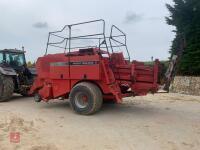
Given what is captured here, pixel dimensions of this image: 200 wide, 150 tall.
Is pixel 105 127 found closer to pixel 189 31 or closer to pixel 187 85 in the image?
pixel 187 85

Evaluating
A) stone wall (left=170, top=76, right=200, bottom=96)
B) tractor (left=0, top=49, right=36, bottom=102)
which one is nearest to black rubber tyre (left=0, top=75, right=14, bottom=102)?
tractor (left=0, top=49, right=36, bottom=102)

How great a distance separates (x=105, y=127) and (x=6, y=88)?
516cm

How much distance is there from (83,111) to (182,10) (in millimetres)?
11221

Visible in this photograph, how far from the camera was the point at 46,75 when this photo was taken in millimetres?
10680

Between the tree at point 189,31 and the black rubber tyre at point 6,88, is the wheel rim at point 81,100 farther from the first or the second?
the tree at point 189,31

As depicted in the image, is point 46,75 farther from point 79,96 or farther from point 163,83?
point 163,83

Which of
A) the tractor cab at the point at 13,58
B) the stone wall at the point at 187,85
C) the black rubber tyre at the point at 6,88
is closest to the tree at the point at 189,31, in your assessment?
the stone wall at the point at 187,85

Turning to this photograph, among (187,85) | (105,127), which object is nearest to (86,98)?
(105,127)

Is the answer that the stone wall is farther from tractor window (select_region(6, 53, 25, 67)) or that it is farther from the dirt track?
tractor window (select_region(6, 53, 25, 67))

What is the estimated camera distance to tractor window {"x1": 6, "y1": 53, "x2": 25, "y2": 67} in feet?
44.6

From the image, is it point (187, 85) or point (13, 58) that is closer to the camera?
point (13, 58)

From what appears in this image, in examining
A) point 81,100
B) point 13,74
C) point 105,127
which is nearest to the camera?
point 105,127

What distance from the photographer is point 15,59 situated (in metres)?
13.8

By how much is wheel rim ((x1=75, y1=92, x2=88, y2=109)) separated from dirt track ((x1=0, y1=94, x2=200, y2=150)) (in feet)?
1.12
